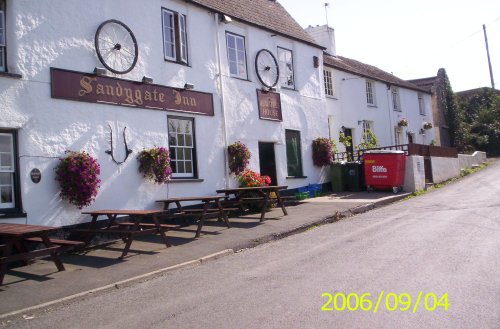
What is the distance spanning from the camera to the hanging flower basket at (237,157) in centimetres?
1418

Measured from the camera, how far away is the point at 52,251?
7.49 metres

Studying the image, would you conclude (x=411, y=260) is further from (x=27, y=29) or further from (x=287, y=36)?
(x=287, y=36)

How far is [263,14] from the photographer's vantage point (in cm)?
1725

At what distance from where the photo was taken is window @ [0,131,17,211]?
9.16 meters

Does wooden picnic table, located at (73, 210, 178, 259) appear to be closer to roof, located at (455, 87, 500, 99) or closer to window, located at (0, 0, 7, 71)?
window, located at (0, 0, 7, 71)

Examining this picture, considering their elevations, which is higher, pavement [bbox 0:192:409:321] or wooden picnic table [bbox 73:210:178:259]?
→ wooden picnic table [bbox 73:210:178:259]

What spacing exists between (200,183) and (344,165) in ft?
25.2

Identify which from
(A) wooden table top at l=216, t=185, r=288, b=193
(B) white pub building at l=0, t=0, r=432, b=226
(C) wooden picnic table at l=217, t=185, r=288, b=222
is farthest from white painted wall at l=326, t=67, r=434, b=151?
(A) wooden table top at l=216, t=185, r=288, b=193

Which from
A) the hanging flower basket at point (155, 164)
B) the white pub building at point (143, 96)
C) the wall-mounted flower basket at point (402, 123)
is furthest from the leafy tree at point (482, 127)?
the hanging flower basket at point (155, 164)

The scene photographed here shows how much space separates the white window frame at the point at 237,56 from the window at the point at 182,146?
2785 millimetres

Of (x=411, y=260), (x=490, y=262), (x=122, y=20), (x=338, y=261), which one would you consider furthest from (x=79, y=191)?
(x=490, y=262)
